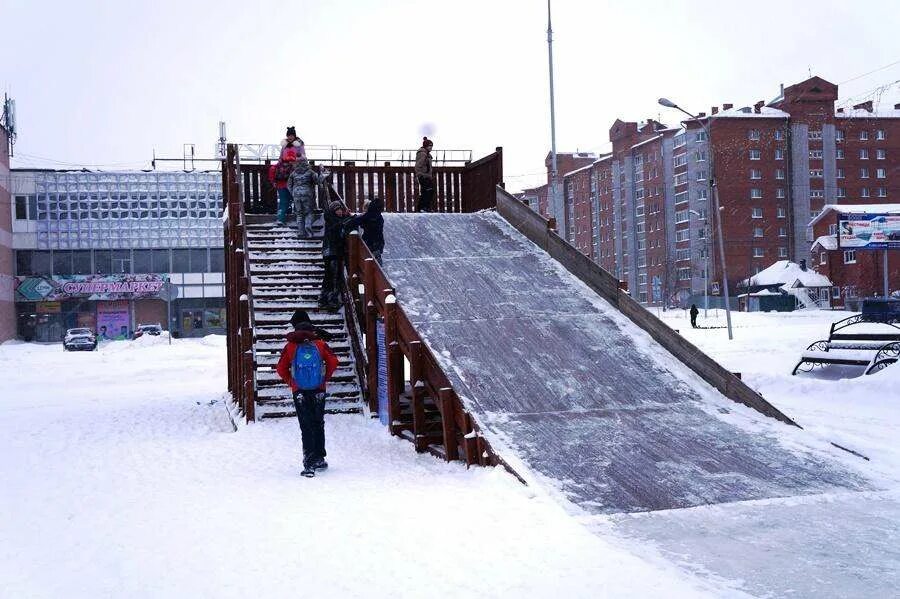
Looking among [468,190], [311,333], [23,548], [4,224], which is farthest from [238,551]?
[4,224]

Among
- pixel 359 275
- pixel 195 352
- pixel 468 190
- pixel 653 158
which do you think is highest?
pixel 653 158

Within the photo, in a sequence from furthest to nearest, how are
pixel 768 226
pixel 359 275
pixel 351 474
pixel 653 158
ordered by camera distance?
pixel 653 158 → pixel 768 226 → pixel 359 275 → pixel 351 474

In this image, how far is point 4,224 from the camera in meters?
61.7

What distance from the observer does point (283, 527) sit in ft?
23.8

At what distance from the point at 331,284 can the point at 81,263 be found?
186ft

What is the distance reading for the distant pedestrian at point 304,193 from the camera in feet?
53.5

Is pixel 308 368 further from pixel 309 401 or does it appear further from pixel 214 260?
pixel 214 260

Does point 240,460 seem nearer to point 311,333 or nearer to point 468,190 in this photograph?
point 311,333

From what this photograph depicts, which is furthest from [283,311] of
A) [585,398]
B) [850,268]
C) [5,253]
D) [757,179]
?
[757,179]

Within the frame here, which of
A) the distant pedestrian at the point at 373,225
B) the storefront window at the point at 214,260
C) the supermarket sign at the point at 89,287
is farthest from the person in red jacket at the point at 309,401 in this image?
the storefront window at the point at 214,260

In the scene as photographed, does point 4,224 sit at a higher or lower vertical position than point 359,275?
Answer: higher

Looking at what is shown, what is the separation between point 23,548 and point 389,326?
513 cm

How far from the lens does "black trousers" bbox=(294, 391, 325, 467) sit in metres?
9.52

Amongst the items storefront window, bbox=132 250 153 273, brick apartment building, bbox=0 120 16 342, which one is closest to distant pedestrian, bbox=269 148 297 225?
brick apartment building, bbox=0 120 16 342
